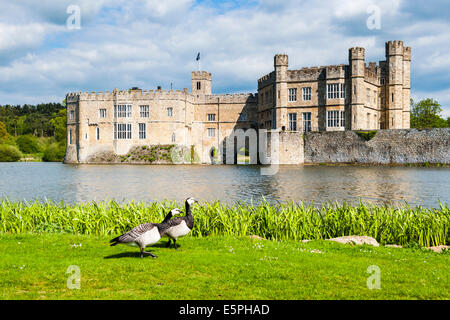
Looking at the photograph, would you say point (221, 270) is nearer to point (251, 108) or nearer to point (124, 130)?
point (124, 130)

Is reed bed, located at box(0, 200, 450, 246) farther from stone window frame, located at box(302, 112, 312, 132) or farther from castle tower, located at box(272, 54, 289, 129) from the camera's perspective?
castle tower, located at box(272, 54, 289, 129)

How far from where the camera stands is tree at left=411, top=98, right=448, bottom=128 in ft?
219

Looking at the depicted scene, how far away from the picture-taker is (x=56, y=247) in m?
8.43

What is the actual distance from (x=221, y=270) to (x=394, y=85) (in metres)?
49.9

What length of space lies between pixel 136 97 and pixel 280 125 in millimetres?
21548

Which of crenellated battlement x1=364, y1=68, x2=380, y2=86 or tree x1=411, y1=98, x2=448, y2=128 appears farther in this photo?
tree x1=411, y1=98, x2=448, y2=128

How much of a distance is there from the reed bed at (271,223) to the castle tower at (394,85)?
142 feet

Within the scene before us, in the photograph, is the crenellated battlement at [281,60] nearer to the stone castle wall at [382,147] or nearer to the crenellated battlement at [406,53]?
the stone castle wall at [382,147]

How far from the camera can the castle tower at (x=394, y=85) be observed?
1954 inches

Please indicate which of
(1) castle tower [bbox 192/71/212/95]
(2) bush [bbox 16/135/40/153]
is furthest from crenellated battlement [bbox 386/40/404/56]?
(2) bush [bbox 16/135/40/153]

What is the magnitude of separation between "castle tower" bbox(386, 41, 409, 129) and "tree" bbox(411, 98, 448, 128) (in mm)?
17451

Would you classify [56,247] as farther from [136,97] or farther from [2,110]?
[2,110]

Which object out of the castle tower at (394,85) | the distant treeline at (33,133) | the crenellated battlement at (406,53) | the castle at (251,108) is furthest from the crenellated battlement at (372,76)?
the distant treeline at (33,133)

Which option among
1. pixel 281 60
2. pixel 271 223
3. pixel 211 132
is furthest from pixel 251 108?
pixel 271 223
